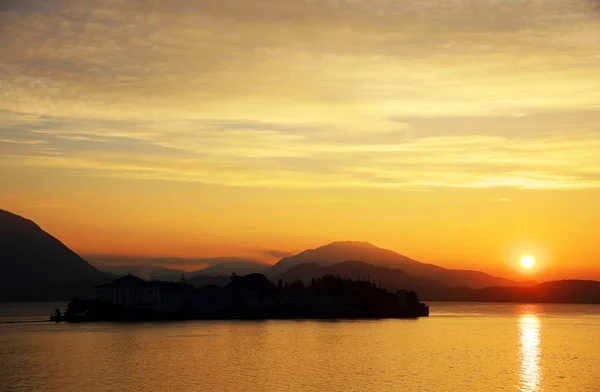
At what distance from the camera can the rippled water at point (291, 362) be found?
9325 cm

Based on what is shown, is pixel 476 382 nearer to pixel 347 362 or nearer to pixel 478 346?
pixel 347 362

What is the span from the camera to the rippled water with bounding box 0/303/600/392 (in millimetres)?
93250

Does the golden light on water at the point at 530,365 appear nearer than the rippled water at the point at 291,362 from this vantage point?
No

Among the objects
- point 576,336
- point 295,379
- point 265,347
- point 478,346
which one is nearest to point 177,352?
point 265,347

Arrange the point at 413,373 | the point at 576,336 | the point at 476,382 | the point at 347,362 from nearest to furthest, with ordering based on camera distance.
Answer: the point at 476,382 < the point at 413,373 < the point at 347,362 < the point at 576,336

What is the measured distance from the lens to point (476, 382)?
315 ft

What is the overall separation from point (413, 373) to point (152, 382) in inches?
1342

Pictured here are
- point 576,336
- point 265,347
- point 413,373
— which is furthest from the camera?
point 576,336

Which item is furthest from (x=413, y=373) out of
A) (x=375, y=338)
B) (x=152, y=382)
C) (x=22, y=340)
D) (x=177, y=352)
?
(x=22, y=340)

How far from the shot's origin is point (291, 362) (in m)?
117

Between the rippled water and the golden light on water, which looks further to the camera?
the golden light on water

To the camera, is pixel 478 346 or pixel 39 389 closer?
pixel 39 389

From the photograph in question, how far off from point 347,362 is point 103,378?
37.2 metres

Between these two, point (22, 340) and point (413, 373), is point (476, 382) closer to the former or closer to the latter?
point (413, 373)
